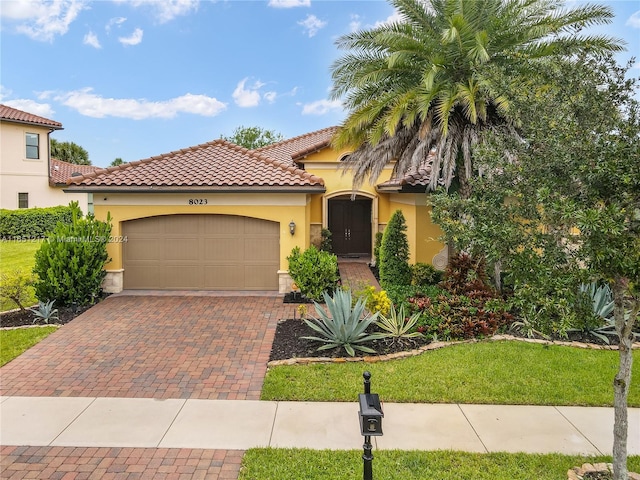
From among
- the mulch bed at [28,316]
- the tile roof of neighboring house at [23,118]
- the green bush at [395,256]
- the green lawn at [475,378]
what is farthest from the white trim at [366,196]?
the tile roof of neighboring house at [23,118]

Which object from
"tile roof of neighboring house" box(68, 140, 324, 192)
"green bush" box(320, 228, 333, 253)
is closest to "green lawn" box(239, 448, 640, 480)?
"tile roof of neighboring house" box(68, 140, 324, 192)

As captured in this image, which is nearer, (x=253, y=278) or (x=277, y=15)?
(x=253, y=278)

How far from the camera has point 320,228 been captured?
63.8 feet

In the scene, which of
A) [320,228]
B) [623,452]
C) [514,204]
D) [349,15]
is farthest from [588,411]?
→ [320,228]

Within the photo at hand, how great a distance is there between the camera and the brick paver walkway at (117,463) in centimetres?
470

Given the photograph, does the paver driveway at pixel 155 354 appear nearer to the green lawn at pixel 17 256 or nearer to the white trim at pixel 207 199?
the white trim at pixel 207 199

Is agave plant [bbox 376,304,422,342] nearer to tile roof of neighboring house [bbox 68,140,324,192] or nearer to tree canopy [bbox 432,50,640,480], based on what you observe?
tree canopy [bbox 432,50,640,480]

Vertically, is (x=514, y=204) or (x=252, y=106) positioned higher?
(x=252, y=106)

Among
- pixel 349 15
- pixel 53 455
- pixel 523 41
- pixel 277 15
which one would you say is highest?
pixel 277 15

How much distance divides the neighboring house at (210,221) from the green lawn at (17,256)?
3.33 m

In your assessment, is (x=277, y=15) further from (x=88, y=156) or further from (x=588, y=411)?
(x=88, y=156)

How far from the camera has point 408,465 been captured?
16.0 feet

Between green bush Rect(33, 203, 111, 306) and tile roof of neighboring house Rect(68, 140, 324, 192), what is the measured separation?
1649mm

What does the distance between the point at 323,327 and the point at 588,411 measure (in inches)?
183
